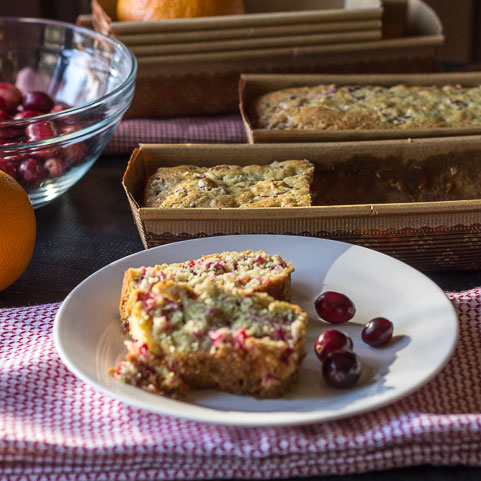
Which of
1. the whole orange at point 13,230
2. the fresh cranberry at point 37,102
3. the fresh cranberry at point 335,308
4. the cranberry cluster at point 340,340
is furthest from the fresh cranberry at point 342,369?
the fresh cranberry at point 37,102

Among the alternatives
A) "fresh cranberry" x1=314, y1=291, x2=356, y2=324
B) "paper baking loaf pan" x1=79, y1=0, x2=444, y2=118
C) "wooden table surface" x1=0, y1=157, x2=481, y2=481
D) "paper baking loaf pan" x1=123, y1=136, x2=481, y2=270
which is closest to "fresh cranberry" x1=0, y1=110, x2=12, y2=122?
"wooden table surface" x1=0, y1=157, x2=481, y2=481

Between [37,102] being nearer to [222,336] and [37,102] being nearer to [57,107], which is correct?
[57,107]

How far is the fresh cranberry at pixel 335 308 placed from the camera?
1.26 metres

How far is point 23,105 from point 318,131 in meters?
0.80

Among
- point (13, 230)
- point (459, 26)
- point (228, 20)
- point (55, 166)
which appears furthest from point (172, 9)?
point (459, 26)

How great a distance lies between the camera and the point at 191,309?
3.62 ft

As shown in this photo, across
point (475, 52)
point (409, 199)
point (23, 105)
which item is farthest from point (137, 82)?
point (475, 52)

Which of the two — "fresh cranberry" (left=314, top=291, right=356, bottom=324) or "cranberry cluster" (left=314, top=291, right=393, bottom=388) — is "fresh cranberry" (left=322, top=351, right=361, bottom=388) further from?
"fresh cranberry" (left=314, top=291, right=356, bottom=324)

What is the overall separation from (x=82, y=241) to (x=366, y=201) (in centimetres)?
68

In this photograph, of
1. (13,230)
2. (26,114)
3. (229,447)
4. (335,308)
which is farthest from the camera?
(26,114)

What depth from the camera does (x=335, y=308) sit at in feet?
4.14

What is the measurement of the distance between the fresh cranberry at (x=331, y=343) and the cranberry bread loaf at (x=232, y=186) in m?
0.38

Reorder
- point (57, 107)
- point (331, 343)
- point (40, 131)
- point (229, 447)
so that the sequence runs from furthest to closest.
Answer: point (57, 107), point (40, 131), point (331, 343), point (229, 447)

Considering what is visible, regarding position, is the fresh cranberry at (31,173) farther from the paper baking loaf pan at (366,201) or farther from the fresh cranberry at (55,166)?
the paper baking loaf pan at (366,201)
